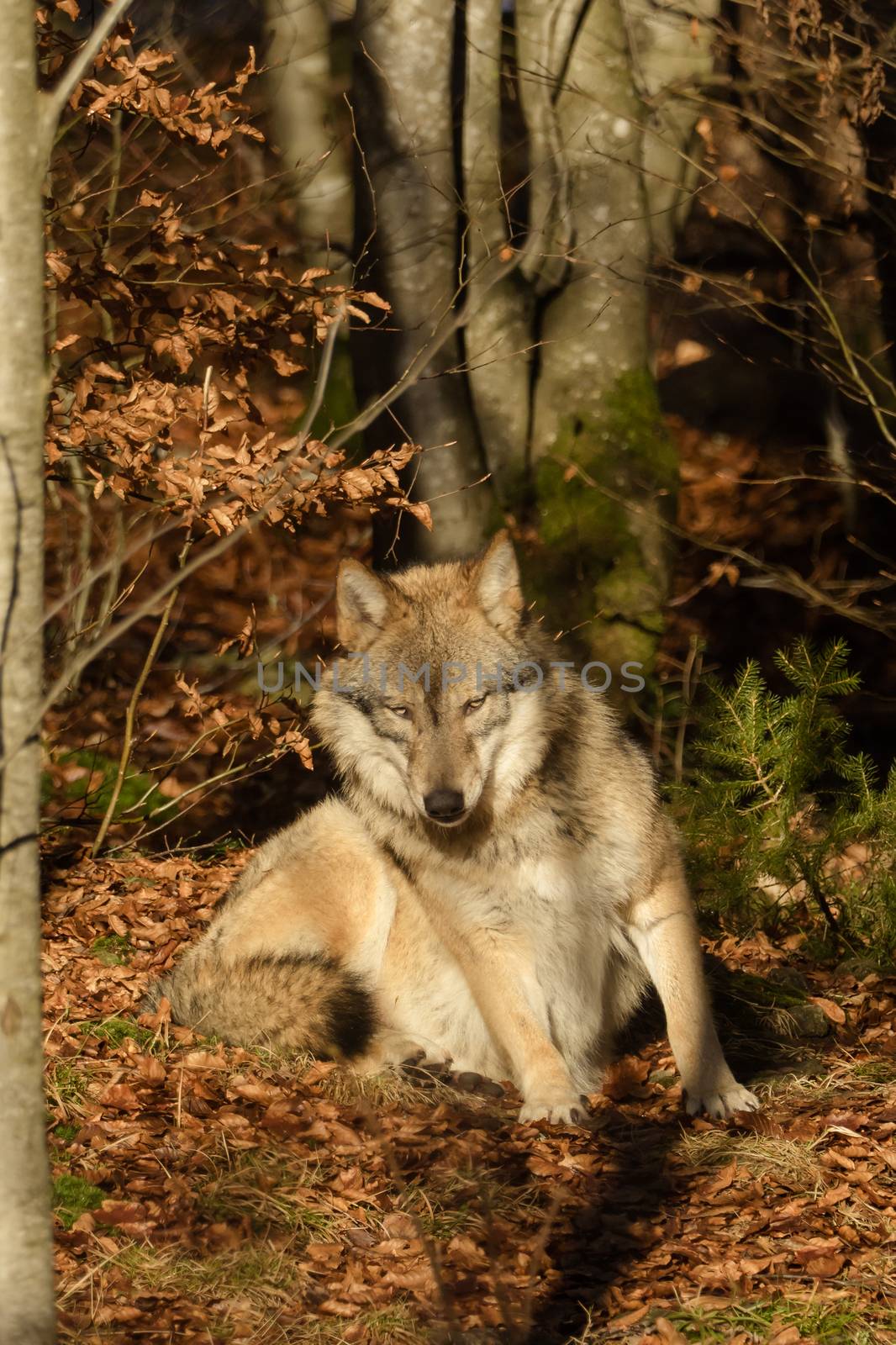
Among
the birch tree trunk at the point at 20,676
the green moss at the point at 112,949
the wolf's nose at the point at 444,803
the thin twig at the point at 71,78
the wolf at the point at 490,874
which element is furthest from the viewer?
the green moss at the point at 112,949

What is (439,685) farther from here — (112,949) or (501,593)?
(112,949)

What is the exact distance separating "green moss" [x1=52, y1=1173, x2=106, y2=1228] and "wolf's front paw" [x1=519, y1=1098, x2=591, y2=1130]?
1.67 metres

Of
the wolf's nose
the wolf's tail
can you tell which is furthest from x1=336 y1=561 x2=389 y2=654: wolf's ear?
the wolf's tail

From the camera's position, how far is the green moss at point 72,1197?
4.14 metres

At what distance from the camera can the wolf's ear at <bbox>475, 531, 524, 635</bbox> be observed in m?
5.37

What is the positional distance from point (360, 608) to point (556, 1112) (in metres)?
2.19

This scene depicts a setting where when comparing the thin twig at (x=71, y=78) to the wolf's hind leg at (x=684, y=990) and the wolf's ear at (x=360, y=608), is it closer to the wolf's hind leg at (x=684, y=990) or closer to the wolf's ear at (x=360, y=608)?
the wolf's ear at (x=360, y=608)

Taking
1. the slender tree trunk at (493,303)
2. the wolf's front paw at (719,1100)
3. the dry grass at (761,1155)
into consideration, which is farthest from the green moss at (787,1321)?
the slender tree trunk at (493,303)

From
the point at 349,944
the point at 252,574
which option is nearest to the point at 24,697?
the point at 349,944

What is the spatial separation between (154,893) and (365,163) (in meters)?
4.52

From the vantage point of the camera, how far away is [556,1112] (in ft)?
16.4

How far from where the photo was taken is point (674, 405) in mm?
10875

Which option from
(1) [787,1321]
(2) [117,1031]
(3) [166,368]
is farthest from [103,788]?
(1) [787,1321]

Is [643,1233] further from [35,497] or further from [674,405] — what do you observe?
[674,405]
